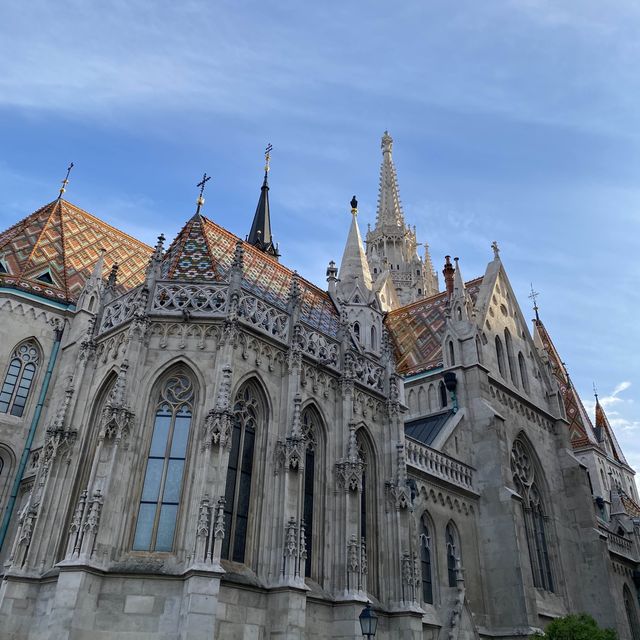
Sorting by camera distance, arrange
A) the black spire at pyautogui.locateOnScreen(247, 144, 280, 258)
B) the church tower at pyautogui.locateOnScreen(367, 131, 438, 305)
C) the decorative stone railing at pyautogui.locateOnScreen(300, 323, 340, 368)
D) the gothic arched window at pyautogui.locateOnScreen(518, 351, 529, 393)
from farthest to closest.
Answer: the church tower at pyautogui.locateOnScreen(367, 131, 438, 305) < the black spire at pyautogui.locateOnScreen(247, 144, 280, 258) < the gothic arched window at pyautogui.locateOnScreen(518, 351, 529, 393) < the decorative stone railing at pyautogui.locateOnScreen(300, 323, 340, 368)

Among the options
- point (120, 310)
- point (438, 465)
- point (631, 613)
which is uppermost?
point (120, 310)

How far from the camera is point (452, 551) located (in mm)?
19469

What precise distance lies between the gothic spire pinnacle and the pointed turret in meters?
32.6

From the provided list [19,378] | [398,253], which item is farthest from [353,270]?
[398,253]

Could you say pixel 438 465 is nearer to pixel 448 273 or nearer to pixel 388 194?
pixel 448 273

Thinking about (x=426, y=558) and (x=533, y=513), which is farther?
(x=533, y=513)

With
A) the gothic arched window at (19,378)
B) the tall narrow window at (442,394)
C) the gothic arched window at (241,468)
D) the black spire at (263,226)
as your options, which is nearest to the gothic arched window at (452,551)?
the tall narrow window at (442,394)

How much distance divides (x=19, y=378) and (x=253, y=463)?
8971 millimetres

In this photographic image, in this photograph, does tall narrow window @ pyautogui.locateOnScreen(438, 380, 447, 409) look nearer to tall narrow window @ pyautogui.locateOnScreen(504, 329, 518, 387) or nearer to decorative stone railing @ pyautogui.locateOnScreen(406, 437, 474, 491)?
decorative stone railing @ pyautogui.locateOnScreen(406, 437, 474, 491)

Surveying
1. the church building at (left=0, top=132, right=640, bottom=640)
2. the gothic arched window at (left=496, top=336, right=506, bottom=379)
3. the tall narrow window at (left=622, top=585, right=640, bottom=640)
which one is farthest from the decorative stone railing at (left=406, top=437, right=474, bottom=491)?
the tall narrow window at (left=622, top=585, right=640, bottom=640)

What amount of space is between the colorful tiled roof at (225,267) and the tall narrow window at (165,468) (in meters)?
3.03

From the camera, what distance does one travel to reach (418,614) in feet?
48.4

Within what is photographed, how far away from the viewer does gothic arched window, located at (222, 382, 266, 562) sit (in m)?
12.6

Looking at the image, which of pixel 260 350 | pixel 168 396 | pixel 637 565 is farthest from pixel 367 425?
pixel 637 565
